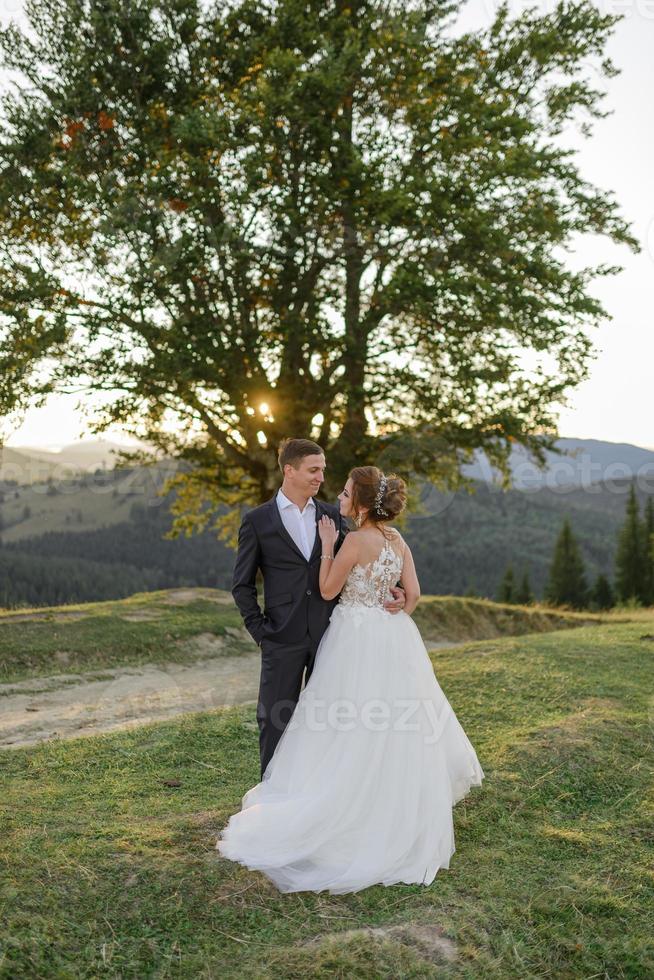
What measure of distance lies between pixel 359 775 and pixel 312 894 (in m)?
0.83

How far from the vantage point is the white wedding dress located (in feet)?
17.8

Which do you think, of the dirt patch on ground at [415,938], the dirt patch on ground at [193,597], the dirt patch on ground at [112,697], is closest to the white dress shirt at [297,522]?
the dirt patch on ground at [415,938]

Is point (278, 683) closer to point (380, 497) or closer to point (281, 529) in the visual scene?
point (281, 529)

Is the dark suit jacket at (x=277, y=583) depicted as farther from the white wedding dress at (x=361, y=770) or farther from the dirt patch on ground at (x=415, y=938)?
the dirt patch on ground at (x=415, y=938)

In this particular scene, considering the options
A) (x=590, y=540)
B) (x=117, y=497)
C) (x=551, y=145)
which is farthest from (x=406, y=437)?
(x=590, y=540)

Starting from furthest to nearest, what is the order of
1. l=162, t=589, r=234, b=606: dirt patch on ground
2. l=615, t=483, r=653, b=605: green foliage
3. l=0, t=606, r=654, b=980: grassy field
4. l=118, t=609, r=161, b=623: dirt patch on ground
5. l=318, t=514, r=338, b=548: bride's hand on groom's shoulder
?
1. l=615, t=483, r=653, b=605: green foliage
2. l=162, t=589, r=234, b=606: dirt patch on ground
3. l=118, t=609, r=161, b=623: dirt patch on ground
4. l=318, t=514, r=338, b=548: bride's hand on groom's shoulder
5. l=0, t=606, r=654, b=980: grassy field

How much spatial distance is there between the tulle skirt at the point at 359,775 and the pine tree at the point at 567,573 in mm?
81295

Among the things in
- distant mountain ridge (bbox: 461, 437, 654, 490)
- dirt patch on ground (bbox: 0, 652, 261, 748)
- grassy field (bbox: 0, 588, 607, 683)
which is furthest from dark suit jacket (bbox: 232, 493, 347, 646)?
distant mountain ridge (bbox: 461, 437, 654, 490)

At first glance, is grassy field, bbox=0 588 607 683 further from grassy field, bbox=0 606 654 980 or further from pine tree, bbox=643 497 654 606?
pine tree, bbox=643 497 654 606

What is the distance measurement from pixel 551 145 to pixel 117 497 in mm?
78643

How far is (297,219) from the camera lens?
16.9 m

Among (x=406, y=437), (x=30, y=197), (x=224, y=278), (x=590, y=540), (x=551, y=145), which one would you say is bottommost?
(x=590, y=540)

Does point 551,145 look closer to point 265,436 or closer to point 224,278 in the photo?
point 224,278

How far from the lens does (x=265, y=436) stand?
20000 millimetres
